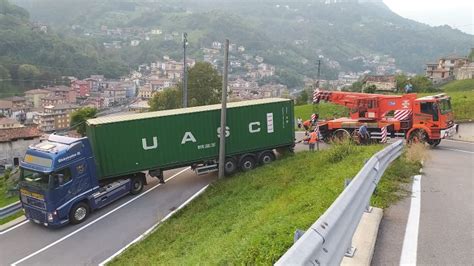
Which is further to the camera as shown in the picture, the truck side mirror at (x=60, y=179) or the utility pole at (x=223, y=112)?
the utility pole at (x=223, y=112)

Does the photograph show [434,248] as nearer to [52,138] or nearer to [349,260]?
[349,260]

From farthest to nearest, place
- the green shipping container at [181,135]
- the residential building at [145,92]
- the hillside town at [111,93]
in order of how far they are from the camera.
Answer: the residential building at [145,92] < the hillside town at [111,93] < the green shipping container at [181,135]

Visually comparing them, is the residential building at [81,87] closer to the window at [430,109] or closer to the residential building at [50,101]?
the residential building at [50,101]

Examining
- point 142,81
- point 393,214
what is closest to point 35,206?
point 393,214

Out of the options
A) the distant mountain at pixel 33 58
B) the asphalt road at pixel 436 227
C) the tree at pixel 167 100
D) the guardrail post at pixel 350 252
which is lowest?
the asphalt road at pixel 436 227

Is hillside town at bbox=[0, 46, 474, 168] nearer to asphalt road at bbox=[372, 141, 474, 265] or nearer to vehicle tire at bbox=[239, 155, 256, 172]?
vehicle tire at bbox=[239, 155, 256, 172]

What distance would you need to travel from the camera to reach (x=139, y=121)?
15.1 meters

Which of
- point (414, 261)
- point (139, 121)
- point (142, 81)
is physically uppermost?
point (142, 81)

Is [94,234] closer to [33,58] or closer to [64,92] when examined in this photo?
[64,92]

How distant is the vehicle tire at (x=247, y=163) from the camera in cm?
1694

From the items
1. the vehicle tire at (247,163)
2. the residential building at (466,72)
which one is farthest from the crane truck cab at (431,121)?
the residential building at (466,72)

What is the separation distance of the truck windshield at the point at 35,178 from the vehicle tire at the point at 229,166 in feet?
21.8

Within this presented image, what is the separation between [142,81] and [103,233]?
140 metres

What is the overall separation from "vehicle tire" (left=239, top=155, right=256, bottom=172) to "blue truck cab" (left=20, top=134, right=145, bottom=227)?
5.58m
